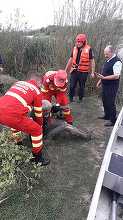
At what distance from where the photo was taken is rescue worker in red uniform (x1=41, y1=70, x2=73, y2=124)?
6883mm

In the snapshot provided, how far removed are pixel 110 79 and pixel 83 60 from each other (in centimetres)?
148

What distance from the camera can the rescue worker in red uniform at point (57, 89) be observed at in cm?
688

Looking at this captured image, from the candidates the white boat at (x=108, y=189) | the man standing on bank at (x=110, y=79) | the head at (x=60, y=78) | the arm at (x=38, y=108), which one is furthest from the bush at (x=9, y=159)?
the man standing on bank at (x=110, y=79)

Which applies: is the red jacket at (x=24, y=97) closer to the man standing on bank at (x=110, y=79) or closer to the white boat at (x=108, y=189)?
the white boat at (x=108, y=189)

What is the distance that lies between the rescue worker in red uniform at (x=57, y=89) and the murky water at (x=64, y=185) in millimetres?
572

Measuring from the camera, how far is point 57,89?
24.1 feet

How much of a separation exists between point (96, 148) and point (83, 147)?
0.24 meters

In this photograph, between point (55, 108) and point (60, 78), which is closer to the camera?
point (60, 78)

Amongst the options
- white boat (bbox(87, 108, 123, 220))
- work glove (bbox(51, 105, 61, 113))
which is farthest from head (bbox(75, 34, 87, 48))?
white boat (bbox(87, 108, 123, 220))

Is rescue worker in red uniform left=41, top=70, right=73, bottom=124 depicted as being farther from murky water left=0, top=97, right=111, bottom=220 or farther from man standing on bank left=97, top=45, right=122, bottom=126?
man standing on bank left=97, top=45, right=122, bottom=126

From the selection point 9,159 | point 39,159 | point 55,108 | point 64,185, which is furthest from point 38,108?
point 55,108

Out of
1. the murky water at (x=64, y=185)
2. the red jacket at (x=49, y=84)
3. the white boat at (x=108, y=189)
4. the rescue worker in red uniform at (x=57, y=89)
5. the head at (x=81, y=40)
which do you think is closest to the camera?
the white boat at (x=108, y=189)

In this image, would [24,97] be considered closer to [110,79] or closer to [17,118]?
[17,118]

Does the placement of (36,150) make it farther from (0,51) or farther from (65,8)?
(0,51)
